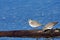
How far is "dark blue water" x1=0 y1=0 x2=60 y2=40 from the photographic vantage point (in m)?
2.21

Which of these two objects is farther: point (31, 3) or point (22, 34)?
point (31, 3)

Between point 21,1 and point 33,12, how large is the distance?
0.21 meters

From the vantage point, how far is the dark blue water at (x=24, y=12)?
221 centimetres

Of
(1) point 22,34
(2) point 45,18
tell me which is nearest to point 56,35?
(1) point 22,34

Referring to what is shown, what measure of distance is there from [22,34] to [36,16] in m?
1.11

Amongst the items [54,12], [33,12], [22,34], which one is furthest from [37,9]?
[22,34]

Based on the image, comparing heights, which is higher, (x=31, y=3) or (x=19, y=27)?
(x=31, y=3)

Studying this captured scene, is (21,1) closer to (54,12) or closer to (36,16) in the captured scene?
(36,16)

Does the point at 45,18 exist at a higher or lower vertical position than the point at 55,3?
lower

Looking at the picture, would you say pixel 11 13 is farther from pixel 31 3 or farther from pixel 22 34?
pixel 22 34

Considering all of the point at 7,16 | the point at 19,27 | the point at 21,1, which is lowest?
the point at 19,27

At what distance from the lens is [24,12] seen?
2.25 metres

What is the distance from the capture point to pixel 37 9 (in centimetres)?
224

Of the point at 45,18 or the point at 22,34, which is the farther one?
the point at 45,18
